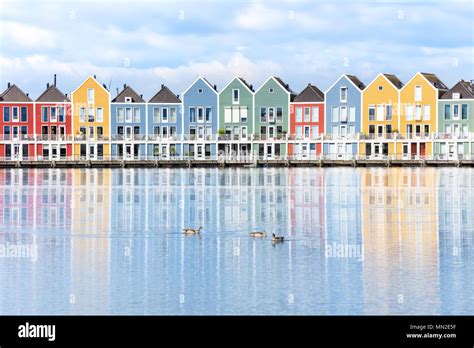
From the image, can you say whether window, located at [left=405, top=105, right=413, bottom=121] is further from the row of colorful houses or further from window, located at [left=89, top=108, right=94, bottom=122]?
window, located at [left=89, top=108, right=94, bottom=122]

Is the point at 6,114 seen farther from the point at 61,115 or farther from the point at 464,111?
the point at 464,111

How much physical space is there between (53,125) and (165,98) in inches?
525

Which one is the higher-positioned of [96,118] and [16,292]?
[96,118]

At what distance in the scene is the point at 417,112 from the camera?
102 metres

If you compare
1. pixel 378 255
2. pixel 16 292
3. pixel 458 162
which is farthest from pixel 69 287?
pixel 458 162

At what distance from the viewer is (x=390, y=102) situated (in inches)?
4075

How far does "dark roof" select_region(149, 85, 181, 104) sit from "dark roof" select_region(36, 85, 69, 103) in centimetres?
1049

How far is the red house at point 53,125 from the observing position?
10669 cm

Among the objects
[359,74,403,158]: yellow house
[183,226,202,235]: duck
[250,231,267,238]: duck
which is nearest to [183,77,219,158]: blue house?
[359,74,403,158]: yellow house

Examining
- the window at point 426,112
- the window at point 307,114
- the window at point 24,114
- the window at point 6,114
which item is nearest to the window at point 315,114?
the window at point 307,114

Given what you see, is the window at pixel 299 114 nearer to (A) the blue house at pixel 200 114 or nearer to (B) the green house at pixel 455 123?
(A) the blue house at pixel 200 114

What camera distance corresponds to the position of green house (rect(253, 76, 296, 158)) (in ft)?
348

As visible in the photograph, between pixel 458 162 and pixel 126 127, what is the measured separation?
38237 millimetres
